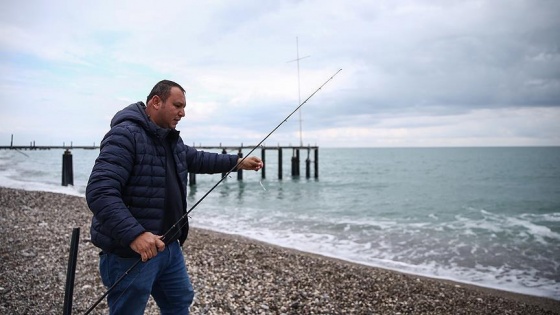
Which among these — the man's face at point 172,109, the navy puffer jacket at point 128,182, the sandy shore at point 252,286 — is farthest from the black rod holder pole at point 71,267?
the sandy shore at point 252,286

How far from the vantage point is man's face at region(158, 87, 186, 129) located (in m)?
2.71

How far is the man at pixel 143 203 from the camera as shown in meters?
2.24

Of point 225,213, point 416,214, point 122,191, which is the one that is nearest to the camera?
point 122,191

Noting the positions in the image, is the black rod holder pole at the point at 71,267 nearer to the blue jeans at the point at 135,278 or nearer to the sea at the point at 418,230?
the blue jeans at the point at 135,278

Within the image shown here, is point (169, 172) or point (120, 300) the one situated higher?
point (169, 172)

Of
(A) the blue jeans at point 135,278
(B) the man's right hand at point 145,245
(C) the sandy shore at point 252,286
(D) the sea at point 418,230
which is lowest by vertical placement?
(D) the sea at point 418,230

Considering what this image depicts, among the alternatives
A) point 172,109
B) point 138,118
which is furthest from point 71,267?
point 172,109

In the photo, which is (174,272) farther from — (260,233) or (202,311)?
(260,233)

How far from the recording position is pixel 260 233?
1345 centimetres

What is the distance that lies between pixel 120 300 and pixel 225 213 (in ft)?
52.2

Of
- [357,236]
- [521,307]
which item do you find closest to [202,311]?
[521,307]

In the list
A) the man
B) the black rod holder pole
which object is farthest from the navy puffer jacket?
the black rod holder pole

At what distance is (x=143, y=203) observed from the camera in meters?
2.60

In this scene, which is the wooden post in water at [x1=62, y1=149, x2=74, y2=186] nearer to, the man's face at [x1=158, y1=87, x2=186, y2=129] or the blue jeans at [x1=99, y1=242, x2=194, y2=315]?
the blue jeans at [x1=99, y1=242, x2=194, y2=315]
